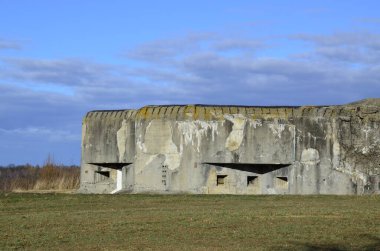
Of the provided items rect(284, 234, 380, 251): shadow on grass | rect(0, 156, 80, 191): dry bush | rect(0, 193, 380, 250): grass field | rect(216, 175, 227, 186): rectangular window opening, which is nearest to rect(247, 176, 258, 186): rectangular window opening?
rect(216, 175, 227, 186): rectangular window opening

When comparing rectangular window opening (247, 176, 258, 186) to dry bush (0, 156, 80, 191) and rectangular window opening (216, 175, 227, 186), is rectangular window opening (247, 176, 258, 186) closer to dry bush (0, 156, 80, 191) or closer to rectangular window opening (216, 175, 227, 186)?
rectangular window opening (216, 175, 227, 186)

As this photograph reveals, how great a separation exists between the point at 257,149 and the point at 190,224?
31.5 feet

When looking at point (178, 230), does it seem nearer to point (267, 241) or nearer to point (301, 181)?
point (267, 241)

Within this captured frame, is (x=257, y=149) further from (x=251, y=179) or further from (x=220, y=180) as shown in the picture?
(x=220, y=180)

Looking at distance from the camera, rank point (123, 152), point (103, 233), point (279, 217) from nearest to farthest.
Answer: point (103, 233) < point (279, 217) < point (123, 152)

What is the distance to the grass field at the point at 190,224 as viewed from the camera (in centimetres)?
1070

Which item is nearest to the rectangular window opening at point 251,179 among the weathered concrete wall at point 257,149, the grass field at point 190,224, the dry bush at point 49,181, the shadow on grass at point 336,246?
the weathered concrete wall at point 257,149

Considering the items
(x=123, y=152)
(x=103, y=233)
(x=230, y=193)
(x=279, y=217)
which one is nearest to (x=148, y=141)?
(x=123, y=152)

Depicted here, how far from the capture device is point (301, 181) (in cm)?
2202

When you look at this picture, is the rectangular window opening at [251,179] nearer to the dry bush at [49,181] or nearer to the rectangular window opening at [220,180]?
the rectangular window opening at [220,180]

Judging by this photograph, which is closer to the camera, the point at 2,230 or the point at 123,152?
the point at 2,230

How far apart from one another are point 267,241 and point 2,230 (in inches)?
165

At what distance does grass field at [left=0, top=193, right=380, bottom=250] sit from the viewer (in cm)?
1070

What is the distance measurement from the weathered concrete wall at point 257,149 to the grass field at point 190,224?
3.12 m
